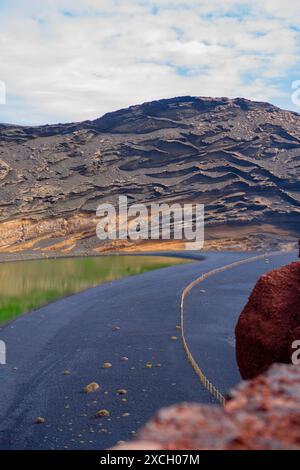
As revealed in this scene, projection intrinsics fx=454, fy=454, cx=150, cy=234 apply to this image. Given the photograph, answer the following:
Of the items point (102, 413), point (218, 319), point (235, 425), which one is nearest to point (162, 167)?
point (218, 319)

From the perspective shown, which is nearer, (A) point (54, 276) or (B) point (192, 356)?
(B) point (192, 356)

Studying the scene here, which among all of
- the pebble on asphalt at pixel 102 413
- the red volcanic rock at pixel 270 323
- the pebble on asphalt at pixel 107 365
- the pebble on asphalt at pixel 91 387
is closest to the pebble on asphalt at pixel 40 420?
the pebble on asphalt at pixel 102 413

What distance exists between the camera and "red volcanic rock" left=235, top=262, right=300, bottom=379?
34.3 ft

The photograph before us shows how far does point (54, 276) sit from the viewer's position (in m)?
46.3

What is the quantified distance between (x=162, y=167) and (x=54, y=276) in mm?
45229

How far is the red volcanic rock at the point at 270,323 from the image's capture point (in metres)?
10.5

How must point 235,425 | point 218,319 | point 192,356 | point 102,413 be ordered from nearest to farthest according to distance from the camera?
point 235,425
point 102,413
point 192,356
point 218,319

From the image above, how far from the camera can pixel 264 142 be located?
88250 millimetres

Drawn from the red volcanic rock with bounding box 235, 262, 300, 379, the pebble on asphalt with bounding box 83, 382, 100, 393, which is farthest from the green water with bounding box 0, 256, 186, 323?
the red volcanic rock with bounding box 235, 262, 300, 379

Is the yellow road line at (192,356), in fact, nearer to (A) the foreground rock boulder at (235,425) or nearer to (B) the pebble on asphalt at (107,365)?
(B) the pebble on asphalt at (107,365)

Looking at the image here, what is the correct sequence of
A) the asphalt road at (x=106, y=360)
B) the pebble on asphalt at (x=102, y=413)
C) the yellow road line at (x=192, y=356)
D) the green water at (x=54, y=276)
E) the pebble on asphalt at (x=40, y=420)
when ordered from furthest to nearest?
the green water at (x=54, y=276), the yellow road line at (x=192, y=356), the pebble on asphalt at (x=102, y=413), the pebble on asphalt at (x=40, y=420), the asphalt road at (x=106, y=360)

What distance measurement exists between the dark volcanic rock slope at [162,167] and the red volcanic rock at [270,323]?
207 ft

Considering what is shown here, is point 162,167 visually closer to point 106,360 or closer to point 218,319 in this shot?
point 218,319
